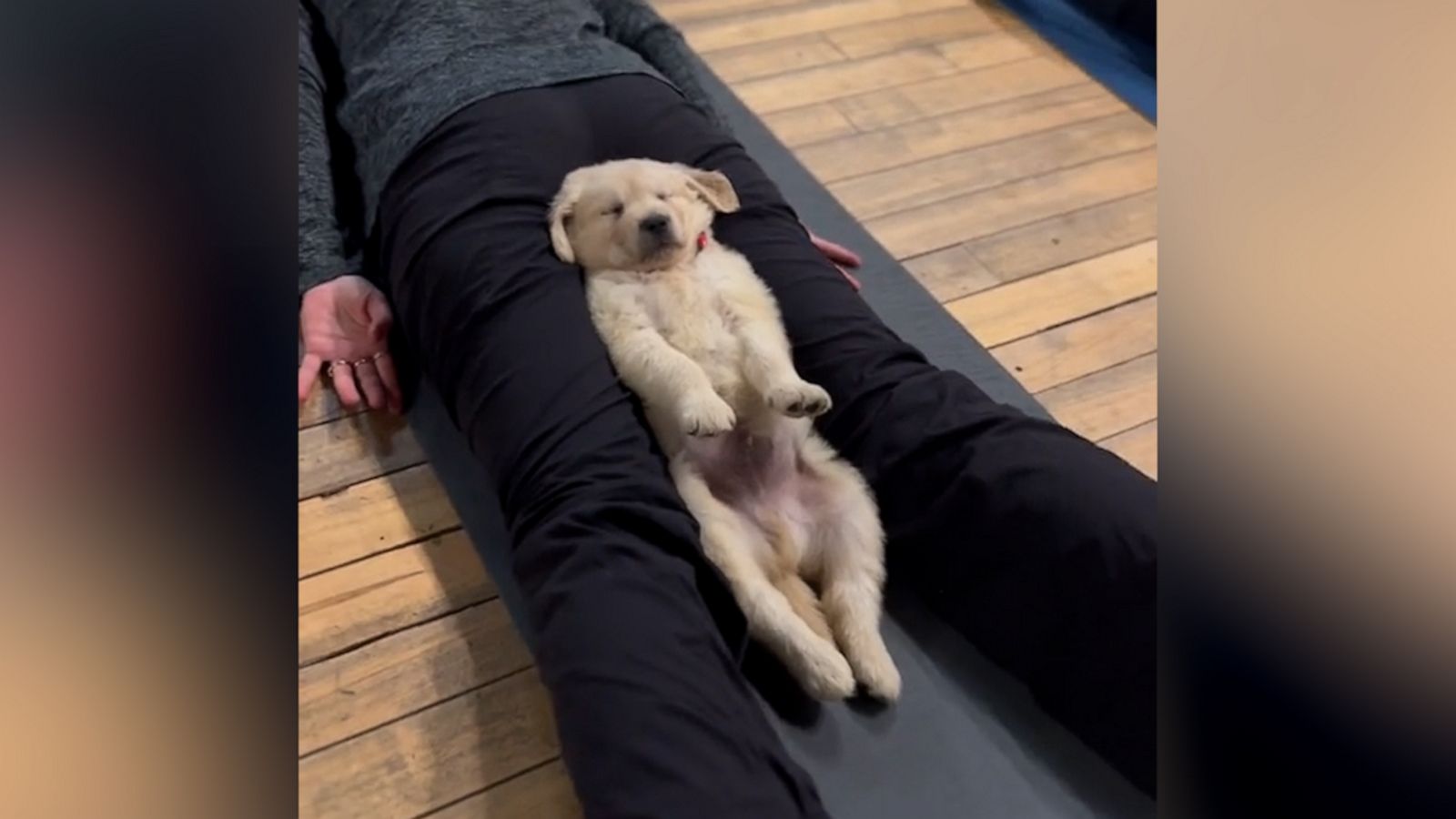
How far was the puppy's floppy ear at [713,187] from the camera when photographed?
172cm

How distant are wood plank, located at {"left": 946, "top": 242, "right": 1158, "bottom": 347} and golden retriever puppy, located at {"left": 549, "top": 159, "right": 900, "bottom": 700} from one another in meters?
0.54

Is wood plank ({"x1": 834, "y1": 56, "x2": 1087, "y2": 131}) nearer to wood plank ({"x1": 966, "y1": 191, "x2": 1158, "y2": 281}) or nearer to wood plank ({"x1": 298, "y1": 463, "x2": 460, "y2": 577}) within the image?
wood plank ({"x1": 966, "y1": 191, "x2": 1158, "y2": 281})

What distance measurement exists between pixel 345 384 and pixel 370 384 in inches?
1.4

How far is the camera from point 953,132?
8.50 ft

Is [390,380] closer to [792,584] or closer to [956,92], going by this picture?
[792,584]

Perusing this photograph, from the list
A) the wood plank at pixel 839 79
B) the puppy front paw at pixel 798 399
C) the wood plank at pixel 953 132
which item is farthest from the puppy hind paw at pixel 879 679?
the wood plank at pixel 839 79

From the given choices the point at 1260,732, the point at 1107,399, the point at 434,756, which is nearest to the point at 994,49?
the point at 1107,399

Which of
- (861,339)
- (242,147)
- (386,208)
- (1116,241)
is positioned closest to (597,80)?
(386,208)

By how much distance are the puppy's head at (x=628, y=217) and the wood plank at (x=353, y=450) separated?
0.39 meters

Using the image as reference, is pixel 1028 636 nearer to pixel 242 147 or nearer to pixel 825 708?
pixel 825 708

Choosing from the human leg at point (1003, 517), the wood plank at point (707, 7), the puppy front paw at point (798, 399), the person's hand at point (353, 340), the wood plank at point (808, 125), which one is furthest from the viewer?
the wood plank at point (707, 7)

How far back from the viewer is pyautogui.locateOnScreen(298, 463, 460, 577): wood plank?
1.67 meters

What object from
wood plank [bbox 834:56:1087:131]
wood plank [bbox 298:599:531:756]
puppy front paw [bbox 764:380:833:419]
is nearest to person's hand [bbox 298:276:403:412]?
wood plank [bbox 298:599:531:756]

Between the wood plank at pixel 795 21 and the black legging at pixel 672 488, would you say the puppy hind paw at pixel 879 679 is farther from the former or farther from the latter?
the wood plank at pixel 795 21
